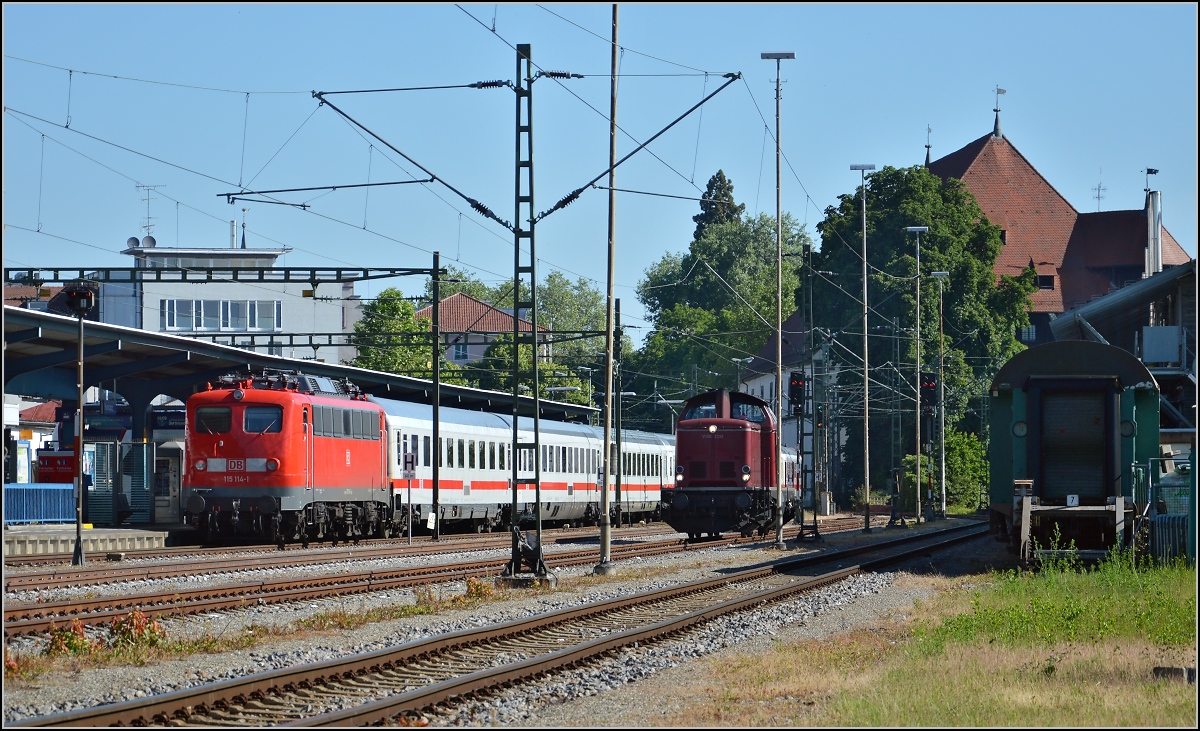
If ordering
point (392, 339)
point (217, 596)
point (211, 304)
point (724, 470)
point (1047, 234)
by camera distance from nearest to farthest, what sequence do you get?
point (217, 596), point (724, 470), point (392, 339), point (211, 304), point (1047, 234)

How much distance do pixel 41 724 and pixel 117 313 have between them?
83703mm

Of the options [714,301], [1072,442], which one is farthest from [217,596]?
[714,301]

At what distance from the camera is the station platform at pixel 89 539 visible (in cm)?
2873

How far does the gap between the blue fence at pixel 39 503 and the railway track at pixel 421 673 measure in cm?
2248

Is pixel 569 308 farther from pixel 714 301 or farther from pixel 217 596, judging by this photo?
pixel 217 596

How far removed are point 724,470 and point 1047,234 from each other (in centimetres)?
6295

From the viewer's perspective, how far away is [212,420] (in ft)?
98.6

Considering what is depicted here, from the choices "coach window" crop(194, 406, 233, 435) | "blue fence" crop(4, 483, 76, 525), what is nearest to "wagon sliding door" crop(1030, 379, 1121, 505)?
"coach window" crop(194, 406, 233, 435)

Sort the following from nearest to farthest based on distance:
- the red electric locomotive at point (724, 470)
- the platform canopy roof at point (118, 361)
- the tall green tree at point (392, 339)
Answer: the platform canopy roof at point (118, 361) → the red electric locomotive at point (724, 470) → the tall green tree at point (392, 339)

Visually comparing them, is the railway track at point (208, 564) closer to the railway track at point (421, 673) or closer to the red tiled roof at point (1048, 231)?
the railway track at point (421, 673)

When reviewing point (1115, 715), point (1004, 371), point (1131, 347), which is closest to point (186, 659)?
point (1115, 715)

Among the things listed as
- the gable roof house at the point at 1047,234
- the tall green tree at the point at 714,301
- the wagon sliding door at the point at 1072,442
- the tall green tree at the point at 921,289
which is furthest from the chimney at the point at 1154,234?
the wagon sliding door at the point at 1072,442

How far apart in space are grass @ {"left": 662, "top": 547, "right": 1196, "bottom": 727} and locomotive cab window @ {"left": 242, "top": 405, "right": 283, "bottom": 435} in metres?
16.5

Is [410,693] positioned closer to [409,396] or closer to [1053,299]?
[409,396]
